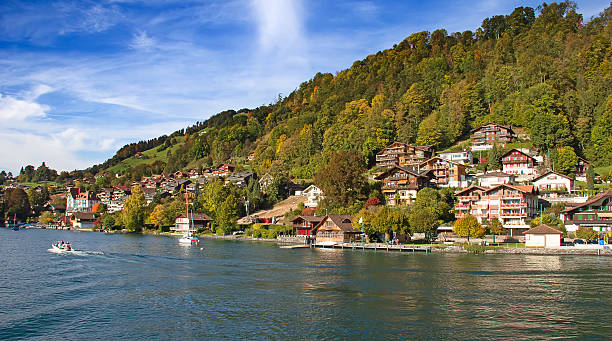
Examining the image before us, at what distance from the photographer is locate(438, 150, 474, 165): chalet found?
77500 millimetres

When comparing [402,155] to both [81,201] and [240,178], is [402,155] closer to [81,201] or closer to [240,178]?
[240,178]

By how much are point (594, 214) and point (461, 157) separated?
91.6 feet

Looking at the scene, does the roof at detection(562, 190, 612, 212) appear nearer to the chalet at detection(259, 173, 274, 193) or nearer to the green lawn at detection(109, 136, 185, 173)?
the chalet at detection(259, 173, 274, 193)

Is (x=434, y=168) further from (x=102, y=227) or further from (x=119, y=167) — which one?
(x=119, y=167)

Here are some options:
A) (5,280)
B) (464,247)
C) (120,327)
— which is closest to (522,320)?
(120,327)

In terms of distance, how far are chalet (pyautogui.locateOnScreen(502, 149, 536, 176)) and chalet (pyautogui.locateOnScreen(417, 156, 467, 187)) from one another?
21.5 feet

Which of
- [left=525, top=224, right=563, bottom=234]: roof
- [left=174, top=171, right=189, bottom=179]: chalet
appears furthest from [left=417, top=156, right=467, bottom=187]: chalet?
[left=174, top=171, right=189, bottom=179]: chalet

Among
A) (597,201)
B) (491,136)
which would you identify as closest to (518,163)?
(491,136)

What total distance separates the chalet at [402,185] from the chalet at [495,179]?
794 cm

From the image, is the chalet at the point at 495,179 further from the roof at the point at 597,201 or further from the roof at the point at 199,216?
the roof at the point at 199,216

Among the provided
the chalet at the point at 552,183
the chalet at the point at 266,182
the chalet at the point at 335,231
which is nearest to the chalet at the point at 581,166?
the chalet at the point at 552,183

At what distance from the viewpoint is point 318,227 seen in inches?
2425

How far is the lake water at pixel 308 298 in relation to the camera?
21203 mm

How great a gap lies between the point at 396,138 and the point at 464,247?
46396 mm
